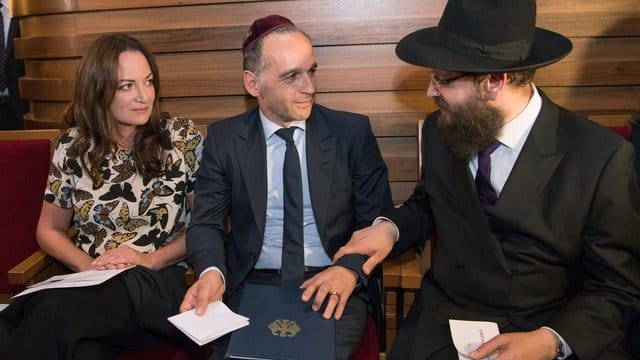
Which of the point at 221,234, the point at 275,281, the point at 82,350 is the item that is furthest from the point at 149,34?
the point at 82,350

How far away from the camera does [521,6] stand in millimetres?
1679

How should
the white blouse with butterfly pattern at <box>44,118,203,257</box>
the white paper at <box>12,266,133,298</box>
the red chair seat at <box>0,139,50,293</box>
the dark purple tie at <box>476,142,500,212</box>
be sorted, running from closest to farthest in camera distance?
the dark purple tie at <box>476,142,500,212</box> → the white paper at <box>12,266,133,298</box> → the white blouse with butterfly pattern at <box>44,118,203,257</box> → the red chair seat at <box>0,139,50,293</box>

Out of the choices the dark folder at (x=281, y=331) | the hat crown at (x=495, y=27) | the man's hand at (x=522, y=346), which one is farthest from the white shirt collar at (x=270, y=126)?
the man's hand at (x=522, y=346)

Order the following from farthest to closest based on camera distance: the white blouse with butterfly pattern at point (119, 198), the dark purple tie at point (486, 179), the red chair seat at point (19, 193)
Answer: the red chair seat at point (19, 193) → the white blouse with butterfly pattern at point (119, 198) → the dark purple tie at point (486, 179)

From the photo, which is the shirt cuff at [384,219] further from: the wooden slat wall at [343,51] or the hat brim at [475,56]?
the wooden slat wall at [343,51]

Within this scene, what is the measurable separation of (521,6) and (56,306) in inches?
68.7

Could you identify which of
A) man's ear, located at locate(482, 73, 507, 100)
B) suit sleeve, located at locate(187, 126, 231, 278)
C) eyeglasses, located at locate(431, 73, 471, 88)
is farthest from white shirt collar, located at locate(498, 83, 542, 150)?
suit sleeve, located at locate(187, 126, 231, 278)

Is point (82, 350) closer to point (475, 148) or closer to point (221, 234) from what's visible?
point (221, 234)

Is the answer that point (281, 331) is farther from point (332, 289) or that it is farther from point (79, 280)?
point (79, 280)

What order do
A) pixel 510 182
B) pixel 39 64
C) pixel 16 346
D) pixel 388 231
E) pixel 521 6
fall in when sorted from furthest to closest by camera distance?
1. pixel 39 64
2. pixel 388 231
3. pixel 16 346
4. pixel 510 182
5. pixel 521 6

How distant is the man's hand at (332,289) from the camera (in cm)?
195

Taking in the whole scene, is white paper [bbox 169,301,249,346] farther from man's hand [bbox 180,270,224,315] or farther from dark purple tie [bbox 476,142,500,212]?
dark purple tie [bbox 476,142,500,212]

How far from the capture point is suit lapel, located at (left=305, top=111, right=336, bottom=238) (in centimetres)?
230

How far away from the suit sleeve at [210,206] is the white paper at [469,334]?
919 mm
